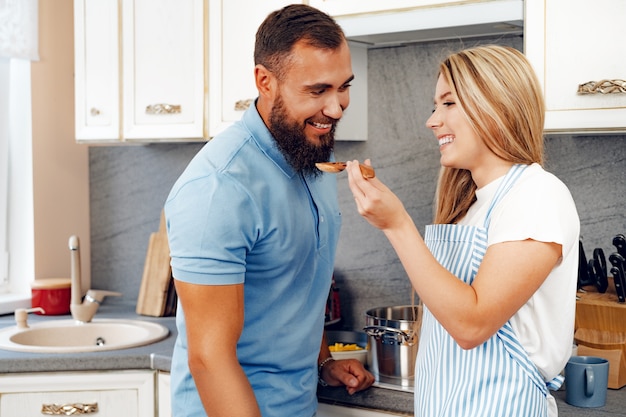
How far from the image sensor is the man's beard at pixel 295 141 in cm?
159

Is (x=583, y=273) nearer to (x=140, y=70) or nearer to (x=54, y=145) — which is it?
(x=140, y=70)

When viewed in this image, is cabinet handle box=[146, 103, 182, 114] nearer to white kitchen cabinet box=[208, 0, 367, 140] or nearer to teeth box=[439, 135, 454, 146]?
white kitchen cabinet box=[208, 0, 367, 140]

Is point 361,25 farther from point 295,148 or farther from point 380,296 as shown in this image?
point 380,296

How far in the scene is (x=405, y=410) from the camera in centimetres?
190

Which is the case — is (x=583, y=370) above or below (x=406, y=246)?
below

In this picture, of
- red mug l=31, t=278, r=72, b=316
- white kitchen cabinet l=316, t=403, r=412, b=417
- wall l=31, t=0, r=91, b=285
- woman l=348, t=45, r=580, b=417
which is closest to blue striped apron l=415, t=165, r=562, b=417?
woman l=348, t=45, r=580, b=417

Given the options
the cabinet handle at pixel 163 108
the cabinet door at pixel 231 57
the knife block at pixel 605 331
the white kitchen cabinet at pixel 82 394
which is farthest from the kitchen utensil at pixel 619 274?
the cabinet handle at pixel 163 108

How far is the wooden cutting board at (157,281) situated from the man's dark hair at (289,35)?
1370mm

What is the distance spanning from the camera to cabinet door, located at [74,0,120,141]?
8.66 ft

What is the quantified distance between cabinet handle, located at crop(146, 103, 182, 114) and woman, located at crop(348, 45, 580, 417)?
1.23 metres

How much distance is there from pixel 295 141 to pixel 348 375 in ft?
2.10

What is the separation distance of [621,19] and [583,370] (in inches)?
31.2

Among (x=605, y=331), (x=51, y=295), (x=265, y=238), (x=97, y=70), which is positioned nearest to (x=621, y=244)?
(x=605, y=331)

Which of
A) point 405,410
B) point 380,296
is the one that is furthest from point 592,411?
point 380,296
